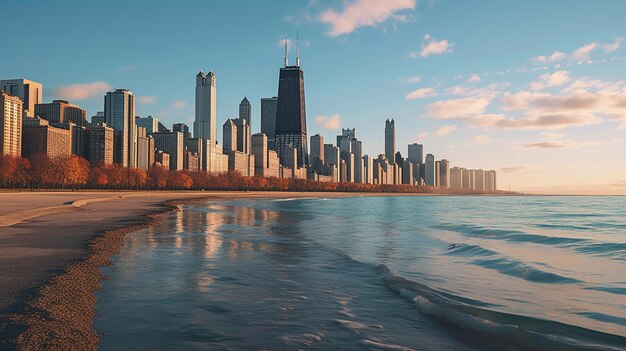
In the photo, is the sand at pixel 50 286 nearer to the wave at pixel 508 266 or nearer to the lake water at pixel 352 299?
the lake water at pixel 352 299

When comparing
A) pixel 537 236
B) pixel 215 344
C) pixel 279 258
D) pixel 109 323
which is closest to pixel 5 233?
pixel 279 258

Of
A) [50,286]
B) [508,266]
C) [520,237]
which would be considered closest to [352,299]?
[50,286]

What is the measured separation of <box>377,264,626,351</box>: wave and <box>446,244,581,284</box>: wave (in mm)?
6804

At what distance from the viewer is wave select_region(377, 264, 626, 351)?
33.7 feet

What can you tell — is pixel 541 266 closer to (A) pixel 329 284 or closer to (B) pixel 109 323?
(A) pixel 329 284

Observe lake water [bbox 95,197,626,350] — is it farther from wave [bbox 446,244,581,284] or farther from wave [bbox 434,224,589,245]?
wave [bbox 434,224,589,245]

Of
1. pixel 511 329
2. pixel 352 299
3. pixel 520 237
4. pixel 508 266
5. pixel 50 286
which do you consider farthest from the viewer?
pixel 520 237

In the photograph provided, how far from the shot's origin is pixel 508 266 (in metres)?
22.0

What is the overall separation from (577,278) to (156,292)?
1736 cm

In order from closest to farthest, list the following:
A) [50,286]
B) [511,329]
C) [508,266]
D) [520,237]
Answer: [511,329] < [50,286] < [508,266] < [520,237]

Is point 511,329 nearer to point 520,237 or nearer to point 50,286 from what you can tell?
point 50,286

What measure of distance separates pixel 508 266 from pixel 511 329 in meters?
11.8

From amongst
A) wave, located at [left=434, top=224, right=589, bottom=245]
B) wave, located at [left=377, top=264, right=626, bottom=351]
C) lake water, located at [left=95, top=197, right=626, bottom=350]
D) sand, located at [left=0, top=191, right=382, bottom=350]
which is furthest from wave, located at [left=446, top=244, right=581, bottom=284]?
sand, located at [left=0, top=191, right=382, bottom=350]

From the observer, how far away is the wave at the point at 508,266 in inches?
742
